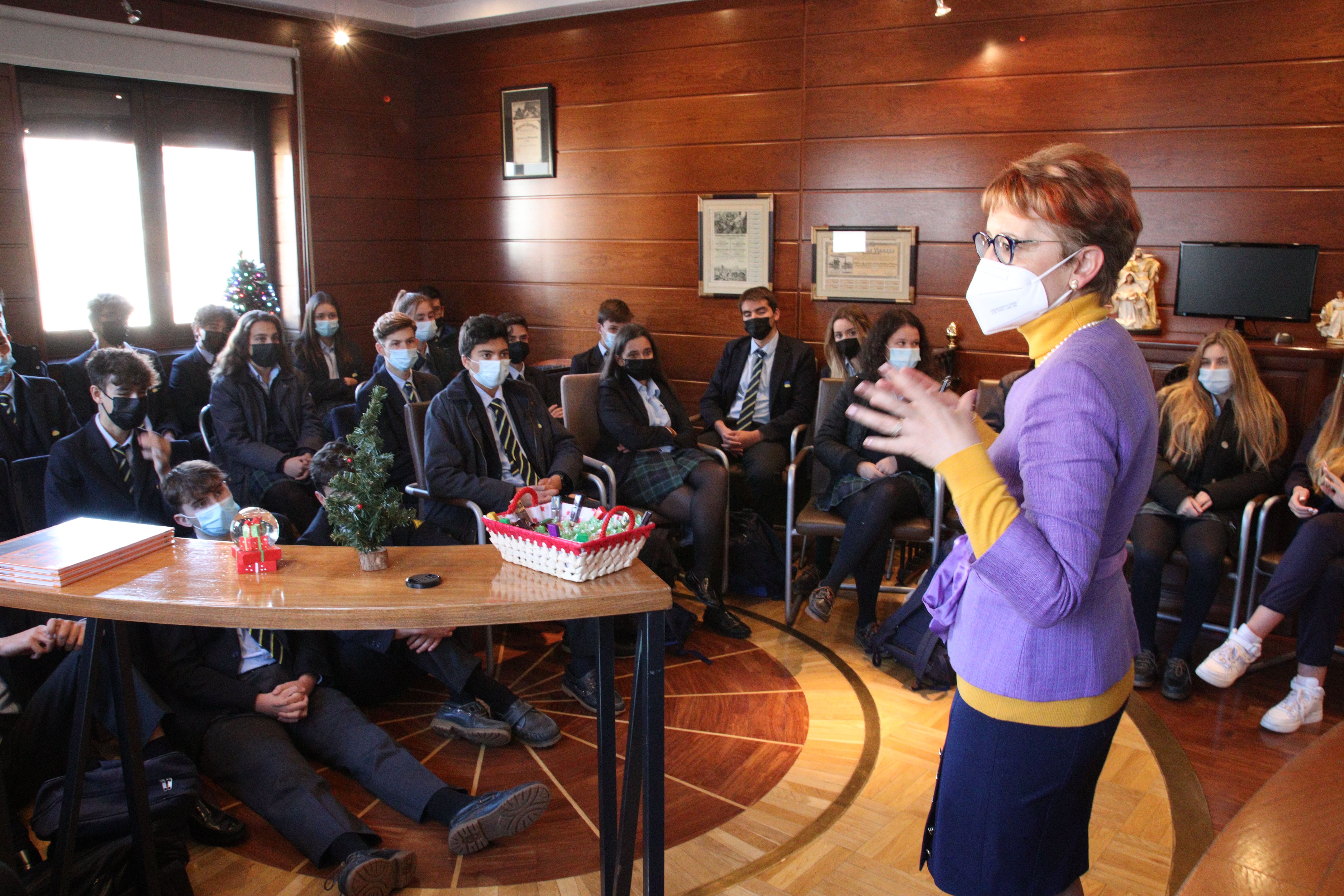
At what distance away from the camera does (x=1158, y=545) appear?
356cm

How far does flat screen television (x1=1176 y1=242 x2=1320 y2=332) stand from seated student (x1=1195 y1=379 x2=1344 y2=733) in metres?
0.83

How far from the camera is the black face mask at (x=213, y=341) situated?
5066 mm

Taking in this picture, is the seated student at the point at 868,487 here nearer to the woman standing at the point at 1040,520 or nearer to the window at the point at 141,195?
the woman standing at the point at 1040,520

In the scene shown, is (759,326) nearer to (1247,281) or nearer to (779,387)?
(779,387)

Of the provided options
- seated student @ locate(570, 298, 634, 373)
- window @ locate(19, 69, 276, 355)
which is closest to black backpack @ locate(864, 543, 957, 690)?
seated student @ locate(570, 298, 634, 373)

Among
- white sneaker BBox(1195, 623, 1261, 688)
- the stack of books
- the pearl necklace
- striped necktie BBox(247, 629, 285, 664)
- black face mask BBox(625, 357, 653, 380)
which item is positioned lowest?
white sneaker BBox(1195, 623, 1261, 688)

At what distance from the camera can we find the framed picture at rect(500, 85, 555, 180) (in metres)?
6.27

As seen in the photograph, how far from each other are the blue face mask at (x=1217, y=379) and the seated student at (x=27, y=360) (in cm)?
529

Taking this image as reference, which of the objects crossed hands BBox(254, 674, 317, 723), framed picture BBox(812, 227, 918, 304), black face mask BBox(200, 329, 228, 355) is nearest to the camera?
crossed hands BBox(254, 674, 317, 723)

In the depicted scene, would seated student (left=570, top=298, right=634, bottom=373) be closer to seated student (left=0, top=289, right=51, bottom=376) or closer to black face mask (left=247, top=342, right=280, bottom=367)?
black face mask (left=247, top=342, right=280, bottom=367)

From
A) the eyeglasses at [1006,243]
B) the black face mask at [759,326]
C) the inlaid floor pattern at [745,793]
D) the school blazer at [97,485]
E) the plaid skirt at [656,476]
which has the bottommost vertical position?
the inlaid floor pattern at [745,793]

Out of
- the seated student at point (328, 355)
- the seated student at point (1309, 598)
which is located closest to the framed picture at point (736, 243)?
the seated student at point (328, 355)

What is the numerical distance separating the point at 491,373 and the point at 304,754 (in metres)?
1.61

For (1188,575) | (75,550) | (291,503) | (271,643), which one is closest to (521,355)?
(291,503)
